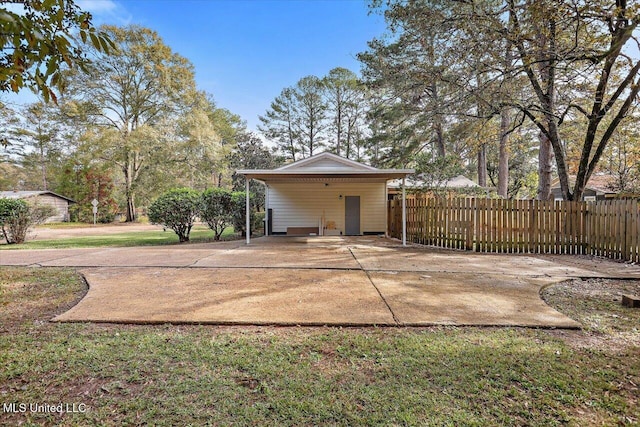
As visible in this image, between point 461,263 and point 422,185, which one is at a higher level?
point 422,185

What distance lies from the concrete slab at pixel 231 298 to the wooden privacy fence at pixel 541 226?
16.0ft

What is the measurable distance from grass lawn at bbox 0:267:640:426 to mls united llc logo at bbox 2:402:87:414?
0.02m

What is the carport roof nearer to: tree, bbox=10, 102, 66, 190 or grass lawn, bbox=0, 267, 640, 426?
grass lawn, bbox=0, 267, 640, 426

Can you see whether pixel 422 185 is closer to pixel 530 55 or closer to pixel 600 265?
pixel 530 55

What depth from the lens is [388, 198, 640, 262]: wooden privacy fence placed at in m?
7.18

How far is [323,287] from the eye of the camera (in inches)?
188

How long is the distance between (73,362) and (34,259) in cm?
685

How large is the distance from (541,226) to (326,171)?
256 inches

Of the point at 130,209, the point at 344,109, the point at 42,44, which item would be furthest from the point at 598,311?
the point at 130,209

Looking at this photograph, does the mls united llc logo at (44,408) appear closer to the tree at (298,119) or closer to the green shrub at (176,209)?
the green shrub at (176,209)

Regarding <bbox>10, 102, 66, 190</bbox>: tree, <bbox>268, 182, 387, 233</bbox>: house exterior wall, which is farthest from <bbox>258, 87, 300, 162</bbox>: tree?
<bbox>10, 102, 66, 190</bbox>: tree

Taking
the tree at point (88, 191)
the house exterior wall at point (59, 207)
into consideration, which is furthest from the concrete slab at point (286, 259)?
the house exterior wall at point (59, 207)

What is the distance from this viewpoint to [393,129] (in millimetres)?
20672

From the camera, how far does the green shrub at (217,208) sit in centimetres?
1162
